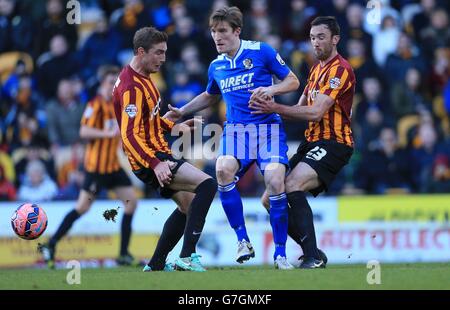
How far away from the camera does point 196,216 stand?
30.8 ft

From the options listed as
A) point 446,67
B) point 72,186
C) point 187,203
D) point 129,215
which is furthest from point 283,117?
point 446,67

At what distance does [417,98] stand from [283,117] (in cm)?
755

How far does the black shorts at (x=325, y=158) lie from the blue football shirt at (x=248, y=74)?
1.59 ft

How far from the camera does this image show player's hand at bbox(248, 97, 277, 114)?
9320mm

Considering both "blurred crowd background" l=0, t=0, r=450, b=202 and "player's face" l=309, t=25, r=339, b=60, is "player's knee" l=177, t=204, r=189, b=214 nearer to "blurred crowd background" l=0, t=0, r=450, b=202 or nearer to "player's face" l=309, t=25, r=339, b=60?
"player's face" l=309, t=25, r=339, b=60

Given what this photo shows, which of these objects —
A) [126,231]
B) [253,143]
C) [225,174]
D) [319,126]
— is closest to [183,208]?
[225,174]

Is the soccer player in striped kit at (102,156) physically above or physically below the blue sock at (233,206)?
above

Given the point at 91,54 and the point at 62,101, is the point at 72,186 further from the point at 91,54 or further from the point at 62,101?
the point at 91,54

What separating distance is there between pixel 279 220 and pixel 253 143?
0.82 metres

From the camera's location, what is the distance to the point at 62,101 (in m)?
16.7

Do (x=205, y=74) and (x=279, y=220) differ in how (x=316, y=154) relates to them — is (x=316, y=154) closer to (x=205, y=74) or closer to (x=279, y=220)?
(x=279, y=220)

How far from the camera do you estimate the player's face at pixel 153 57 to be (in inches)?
372

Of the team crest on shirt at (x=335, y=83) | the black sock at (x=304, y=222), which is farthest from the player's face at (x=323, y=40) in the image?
the black sock at (x=304, y=222)

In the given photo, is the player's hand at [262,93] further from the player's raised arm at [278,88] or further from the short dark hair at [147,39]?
the short dark hair at [147,39]
